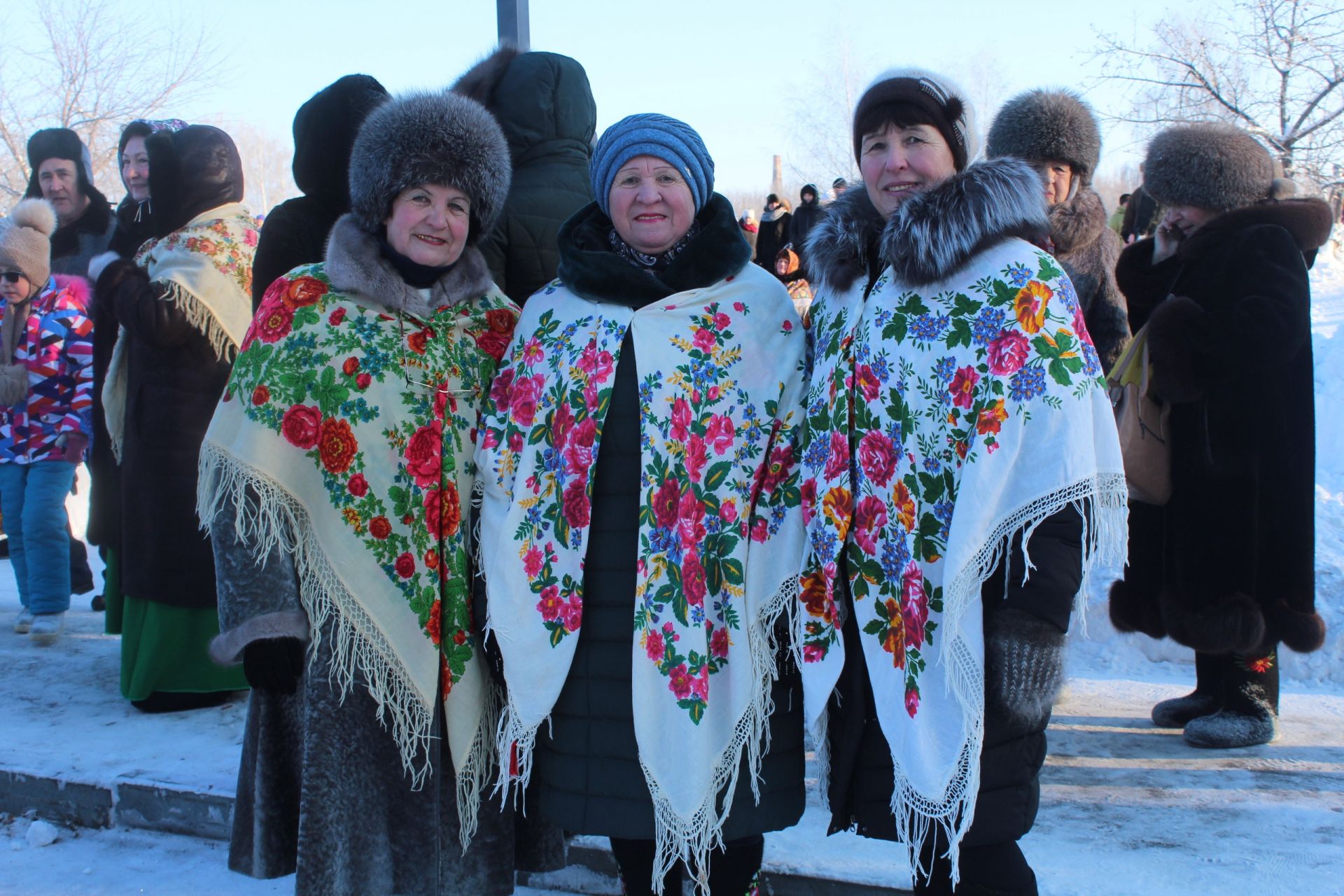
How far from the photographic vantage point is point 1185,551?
11.8ft

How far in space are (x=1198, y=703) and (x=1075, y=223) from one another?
5.69ft

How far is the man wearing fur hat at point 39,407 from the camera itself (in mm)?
5219

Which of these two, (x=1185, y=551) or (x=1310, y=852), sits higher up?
(x=1185, y=551)

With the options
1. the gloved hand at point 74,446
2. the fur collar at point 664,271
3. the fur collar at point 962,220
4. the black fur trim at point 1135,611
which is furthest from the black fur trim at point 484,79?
the gloved hand at point 74,446

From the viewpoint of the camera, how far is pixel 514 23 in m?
3.88

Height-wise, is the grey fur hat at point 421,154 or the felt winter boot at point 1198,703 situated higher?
the grey fur hat at point 421,154

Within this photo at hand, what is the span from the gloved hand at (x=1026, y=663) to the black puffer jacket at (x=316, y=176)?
2.03 meters

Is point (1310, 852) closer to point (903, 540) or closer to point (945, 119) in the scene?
point (903, 540)

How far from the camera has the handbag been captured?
352cm

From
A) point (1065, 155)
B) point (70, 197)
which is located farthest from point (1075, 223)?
point (70, 197)

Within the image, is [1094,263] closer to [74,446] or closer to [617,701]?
[617,701]

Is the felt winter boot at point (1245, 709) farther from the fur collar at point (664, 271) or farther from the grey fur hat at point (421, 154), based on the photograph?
the grey fur hat at point (421, 154)

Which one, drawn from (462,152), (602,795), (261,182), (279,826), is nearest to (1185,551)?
(602,795)

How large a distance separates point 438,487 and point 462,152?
0.77 m
